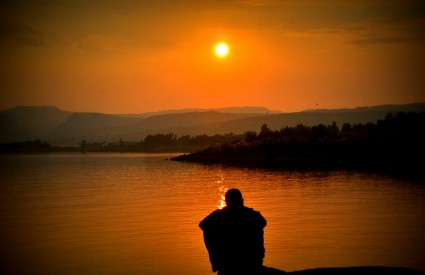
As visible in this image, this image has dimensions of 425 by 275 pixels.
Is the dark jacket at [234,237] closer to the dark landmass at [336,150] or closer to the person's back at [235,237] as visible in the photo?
the person's back at [235,237]

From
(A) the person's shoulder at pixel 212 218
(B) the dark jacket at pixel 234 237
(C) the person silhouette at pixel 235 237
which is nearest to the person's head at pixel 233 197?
(C) the person silhouette at pixel 235 237

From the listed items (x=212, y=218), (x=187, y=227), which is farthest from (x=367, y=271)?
(x=187, y=227)

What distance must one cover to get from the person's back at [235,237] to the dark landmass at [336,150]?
6079 cm

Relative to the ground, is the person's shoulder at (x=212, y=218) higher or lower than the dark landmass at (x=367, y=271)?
higher

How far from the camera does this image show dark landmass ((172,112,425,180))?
293ft

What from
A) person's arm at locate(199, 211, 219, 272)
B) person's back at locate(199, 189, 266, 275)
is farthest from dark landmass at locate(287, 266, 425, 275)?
person's arm at locate(199, 211, 219, 272)

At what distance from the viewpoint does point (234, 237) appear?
553 inches

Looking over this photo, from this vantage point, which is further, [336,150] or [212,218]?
[336,150]

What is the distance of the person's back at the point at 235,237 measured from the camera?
549 inches

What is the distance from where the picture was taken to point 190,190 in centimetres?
5491

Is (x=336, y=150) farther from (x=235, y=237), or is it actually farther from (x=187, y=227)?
(x=235, y=237)

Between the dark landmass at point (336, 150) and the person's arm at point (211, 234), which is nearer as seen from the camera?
the person's arm at point (211, 234)

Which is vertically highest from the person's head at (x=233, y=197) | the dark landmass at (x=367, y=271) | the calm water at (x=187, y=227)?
the person's head at (x=233, y=197)

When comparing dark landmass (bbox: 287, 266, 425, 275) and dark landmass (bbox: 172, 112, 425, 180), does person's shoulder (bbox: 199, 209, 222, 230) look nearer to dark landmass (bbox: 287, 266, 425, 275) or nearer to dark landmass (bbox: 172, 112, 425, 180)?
dark landmass (bbox: 287, 266, 425, 275)
